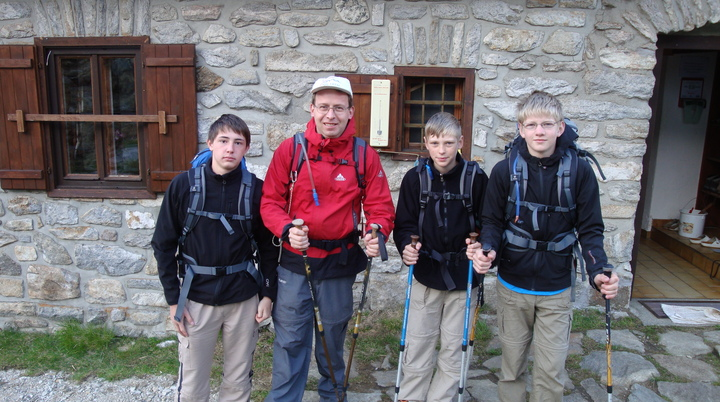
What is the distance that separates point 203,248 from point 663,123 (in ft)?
20.7

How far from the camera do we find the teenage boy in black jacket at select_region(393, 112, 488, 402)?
2887 millimetres

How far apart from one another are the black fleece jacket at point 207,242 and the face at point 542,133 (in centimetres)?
149

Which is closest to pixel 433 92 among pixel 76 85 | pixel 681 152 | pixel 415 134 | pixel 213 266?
pixel 415 134

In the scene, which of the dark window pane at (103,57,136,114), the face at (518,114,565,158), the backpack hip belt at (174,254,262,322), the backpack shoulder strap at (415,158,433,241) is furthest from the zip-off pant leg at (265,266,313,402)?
the dark window pane at (103,57,136,114)

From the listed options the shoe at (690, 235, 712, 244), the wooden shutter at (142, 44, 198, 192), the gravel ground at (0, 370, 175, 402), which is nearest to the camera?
the gravel ground at (0, 370, 175, 402)

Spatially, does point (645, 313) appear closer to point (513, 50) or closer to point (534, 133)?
point (513, 50)

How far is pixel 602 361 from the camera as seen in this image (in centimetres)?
375

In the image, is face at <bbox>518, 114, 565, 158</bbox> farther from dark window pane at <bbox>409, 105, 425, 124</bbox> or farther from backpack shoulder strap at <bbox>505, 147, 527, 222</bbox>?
dark window pane at <bbox>409, 105, 425, 124</bbox>

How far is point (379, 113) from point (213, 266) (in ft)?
6.62

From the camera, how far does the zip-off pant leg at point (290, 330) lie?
2.86 m

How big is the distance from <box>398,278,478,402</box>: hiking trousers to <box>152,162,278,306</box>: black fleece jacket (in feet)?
3.18

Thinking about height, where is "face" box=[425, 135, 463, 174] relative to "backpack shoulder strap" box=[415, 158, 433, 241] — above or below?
above

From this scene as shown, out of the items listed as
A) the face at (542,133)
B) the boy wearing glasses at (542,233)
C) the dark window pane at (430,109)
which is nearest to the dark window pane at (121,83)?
the dark window pane at (430,109)

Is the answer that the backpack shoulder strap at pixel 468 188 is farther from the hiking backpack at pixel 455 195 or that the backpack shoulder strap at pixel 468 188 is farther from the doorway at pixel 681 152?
the doorway at pixel 681 152
